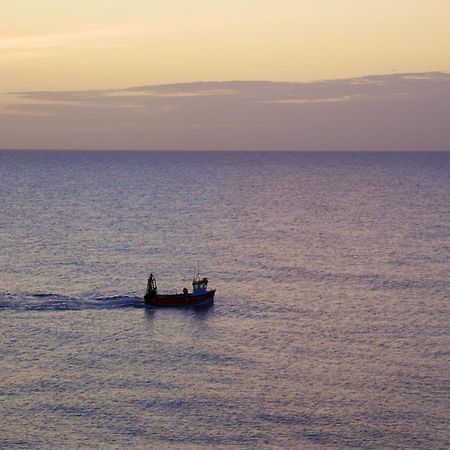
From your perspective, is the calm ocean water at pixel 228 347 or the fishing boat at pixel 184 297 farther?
the fishing boat at pixel 184 297

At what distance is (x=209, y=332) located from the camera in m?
85.3

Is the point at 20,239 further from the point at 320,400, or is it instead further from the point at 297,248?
the point at 320,400

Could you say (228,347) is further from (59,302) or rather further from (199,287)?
(59,302)

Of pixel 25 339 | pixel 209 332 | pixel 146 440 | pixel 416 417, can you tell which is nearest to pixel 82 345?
pixel 25 339

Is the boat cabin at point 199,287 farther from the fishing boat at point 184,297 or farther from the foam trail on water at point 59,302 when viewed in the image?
the foam trail on water at point 59,302

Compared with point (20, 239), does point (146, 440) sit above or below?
below

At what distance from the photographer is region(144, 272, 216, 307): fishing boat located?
312 ft

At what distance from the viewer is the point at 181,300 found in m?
97.3

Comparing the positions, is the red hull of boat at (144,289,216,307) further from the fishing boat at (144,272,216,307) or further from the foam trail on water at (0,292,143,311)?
the foam trail on water at (0,292,143,311)

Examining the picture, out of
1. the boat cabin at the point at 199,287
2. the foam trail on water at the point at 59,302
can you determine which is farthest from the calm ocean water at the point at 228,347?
the boat cabin at the point at 199,287

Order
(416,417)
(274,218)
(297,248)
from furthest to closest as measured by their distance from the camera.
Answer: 1. (274,218)
2. (297,248)
3. (416,417)

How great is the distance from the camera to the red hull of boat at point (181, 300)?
312ft

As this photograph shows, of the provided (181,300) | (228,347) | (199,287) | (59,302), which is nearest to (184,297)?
(181,300)

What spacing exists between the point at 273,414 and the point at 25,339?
27244mm
